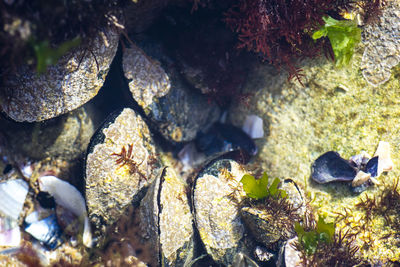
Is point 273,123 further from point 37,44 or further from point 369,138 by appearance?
point 37,44

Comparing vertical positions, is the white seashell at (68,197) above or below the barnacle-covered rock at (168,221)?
above

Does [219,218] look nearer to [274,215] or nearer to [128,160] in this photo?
[274,215]

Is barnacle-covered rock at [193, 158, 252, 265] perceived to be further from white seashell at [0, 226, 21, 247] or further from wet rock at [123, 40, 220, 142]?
white seashell at [0, 226, 21, 247]

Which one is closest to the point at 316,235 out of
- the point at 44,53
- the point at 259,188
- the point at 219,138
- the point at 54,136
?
the point at 259,188

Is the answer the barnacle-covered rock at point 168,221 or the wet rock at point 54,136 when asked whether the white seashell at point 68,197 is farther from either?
the barnacle-covered rock at point 168,221

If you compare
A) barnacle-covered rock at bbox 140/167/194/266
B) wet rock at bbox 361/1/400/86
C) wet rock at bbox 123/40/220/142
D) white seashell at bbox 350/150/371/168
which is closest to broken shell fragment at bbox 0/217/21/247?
barnacle-covered rock at bbox 140/167/194/266

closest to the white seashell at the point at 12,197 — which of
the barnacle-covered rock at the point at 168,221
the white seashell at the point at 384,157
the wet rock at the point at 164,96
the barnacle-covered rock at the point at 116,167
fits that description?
the barnacle-covered rock at the point at 116,167
